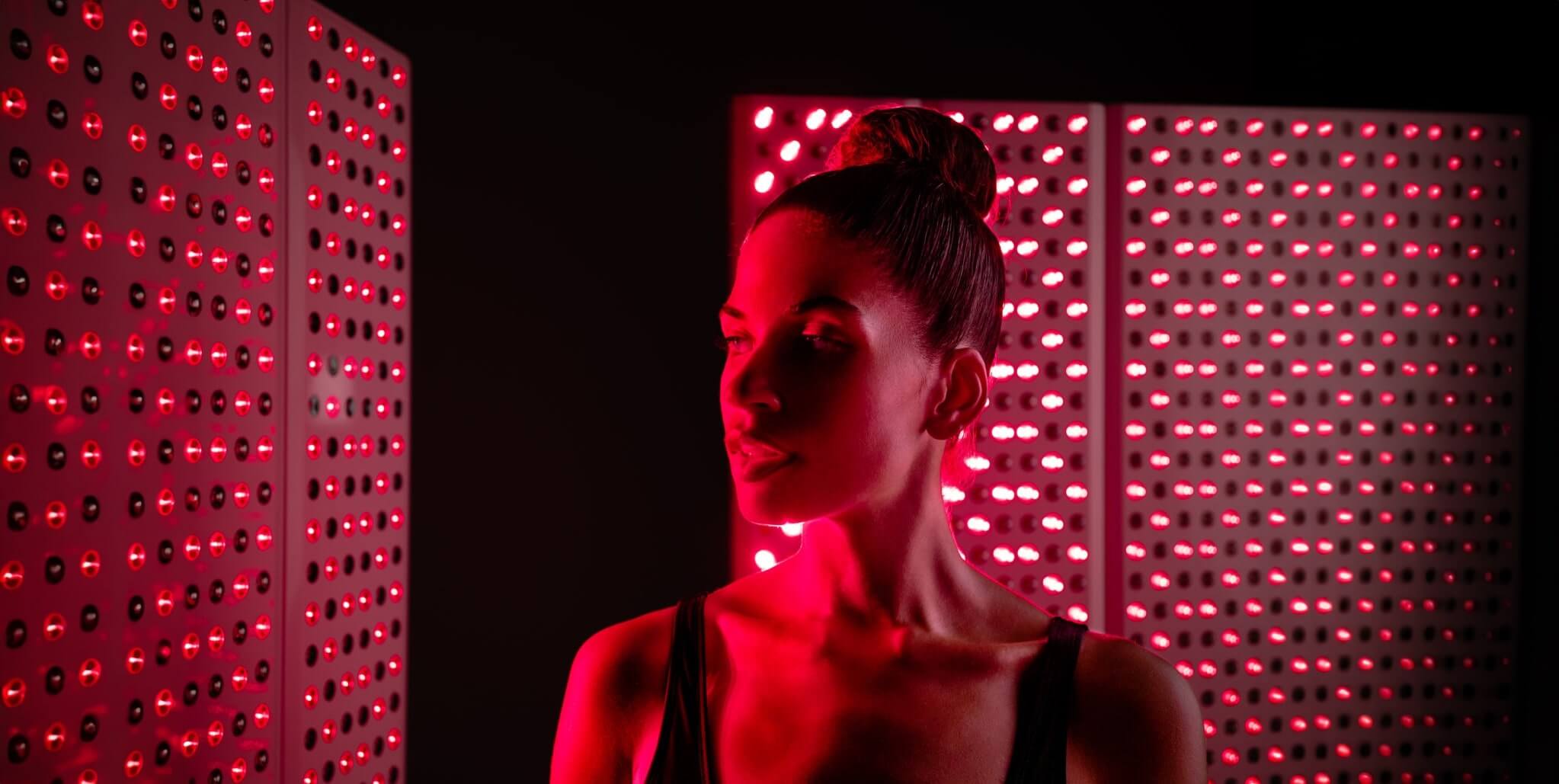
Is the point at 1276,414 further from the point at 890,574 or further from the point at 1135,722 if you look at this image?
the point at 890,574

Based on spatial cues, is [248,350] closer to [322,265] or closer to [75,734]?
[322,265]

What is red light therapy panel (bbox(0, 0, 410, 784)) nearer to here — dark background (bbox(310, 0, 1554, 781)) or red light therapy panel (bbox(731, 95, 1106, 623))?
dark background (bbox(310, 0, 1554, 781))

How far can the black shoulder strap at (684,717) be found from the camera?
139 centimetres

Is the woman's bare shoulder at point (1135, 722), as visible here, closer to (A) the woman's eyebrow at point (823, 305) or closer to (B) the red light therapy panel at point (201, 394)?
(A) the woman's eyebrow at point (823, 305)

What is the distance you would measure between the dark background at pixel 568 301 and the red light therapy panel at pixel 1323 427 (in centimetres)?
99

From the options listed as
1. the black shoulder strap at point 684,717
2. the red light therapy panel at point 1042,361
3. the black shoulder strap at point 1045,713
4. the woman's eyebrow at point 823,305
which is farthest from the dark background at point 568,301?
the woman's eyebrow at point 823,305

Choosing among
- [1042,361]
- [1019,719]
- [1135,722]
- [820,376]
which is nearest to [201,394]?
[820,376]

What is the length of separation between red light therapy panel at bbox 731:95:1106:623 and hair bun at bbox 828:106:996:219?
3.65 ft

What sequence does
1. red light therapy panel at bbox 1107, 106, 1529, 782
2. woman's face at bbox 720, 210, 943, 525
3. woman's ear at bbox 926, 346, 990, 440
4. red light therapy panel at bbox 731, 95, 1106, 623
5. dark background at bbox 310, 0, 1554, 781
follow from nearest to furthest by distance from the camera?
woman's face at bbox 720, 210, 943, 525 → woman's ear at bbox 926, 346, 990, 440 → red light therapy panel at bbox 731, 95, 1106, 623 → red light therapy panel at bbox 1107, 106, 1529, 782 → dark background at bbox 310, 0, 1554, 781

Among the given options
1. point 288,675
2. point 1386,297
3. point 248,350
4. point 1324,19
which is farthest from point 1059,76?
point 288,675

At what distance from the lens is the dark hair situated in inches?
55.2

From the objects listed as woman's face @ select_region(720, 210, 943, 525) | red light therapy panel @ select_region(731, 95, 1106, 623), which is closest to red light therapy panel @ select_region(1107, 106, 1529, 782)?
red light therapy panel @ select_region(731, 95, 1106, 623)

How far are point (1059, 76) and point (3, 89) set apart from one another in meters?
3.25

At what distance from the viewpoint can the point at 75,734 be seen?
1602mm
